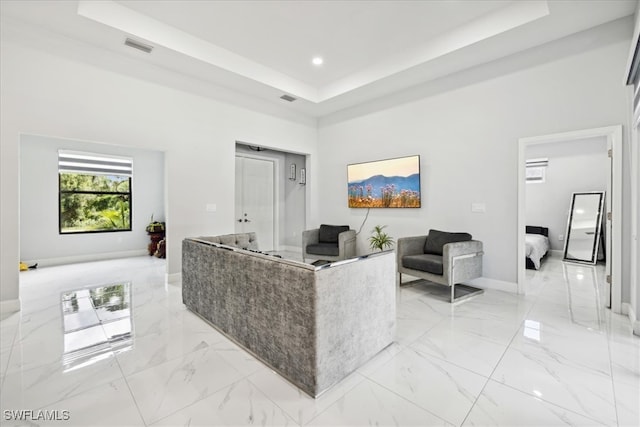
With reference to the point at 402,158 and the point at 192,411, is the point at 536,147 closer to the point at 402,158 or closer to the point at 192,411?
the point at 402,158

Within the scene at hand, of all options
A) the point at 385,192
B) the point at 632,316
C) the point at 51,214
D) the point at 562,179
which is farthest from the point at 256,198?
the point at 562,179

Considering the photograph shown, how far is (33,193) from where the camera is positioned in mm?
5527

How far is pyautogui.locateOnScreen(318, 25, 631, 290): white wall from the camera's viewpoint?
3201mm

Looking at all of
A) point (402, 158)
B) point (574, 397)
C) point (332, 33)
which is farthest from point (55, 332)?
point (402, 158)

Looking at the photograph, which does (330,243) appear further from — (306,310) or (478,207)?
(306,310)

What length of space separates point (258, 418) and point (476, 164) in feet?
13.4

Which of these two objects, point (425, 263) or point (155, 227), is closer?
point (425, 263)

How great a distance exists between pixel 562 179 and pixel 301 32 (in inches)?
252

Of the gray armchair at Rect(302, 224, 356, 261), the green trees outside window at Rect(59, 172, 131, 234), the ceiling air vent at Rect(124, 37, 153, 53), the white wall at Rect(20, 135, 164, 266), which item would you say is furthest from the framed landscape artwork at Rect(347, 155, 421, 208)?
the green trees outside window at Rect(59, 172, 131, 234)

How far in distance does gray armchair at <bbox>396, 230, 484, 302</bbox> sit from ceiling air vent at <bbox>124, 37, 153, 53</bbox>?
423cm

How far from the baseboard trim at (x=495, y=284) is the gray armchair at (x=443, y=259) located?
0.13m

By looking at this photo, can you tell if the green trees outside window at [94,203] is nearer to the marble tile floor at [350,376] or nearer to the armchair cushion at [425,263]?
the marble tile floor at [350,376]

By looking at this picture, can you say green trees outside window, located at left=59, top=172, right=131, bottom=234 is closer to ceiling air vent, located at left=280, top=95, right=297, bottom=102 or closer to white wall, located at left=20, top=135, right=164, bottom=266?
Result: white wall, located at left=20, top=135, right=164, bottom=266

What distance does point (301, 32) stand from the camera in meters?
3.66
